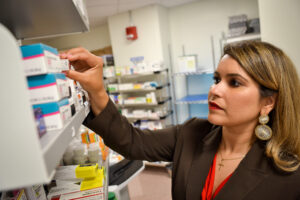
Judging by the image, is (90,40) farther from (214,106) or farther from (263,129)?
(263,129)

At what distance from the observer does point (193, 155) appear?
1.30 metres

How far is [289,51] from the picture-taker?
96.8 inches

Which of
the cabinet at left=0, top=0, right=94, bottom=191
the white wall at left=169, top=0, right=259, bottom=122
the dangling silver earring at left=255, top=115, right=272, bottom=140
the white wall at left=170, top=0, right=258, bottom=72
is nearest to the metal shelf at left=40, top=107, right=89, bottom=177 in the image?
the cabinet at left=0, top=0, right=94, bottom=191

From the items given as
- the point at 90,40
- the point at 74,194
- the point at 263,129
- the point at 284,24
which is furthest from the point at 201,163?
the point at 90,40

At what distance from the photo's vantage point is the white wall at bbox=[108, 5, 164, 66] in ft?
14.6

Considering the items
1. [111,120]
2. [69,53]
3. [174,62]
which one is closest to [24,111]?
[69,53]

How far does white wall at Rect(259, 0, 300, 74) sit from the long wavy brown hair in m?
1.50

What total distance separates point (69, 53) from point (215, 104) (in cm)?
74

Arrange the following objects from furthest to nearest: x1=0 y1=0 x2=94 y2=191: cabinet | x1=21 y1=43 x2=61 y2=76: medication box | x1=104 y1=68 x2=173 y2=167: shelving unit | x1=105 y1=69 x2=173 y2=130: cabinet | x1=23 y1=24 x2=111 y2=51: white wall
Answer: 1. x1=23 y1=24 x2=111 y2=51: white wall
2. x1=104 y1=68 x2=173 y2=167: shelving unit
3. x1=105 y1=69 x2=173 y2=130: cabinet
4. x1=21 y1=43 x2=61 y2=76: medication box
5. x1=0 y1=0 x2=94 y2=191: cabinet

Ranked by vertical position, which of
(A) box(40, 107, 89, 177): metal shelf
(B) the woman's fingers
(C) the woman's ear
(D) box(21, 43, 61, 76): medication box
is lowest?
(C) the woman's ear

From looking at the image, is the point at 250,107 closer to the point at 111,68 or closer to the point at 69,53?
the point at 69,53

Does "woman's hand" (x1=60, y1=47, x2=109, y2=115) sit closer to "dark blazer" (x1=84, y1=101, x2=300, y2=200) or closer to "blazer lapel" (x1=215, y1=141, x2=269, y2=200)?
"dark blazer" (x1=84, y1=101, x2=300, y2=200)

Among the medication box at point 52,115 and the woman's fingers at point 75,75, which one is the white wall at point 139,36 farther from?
the medication box at point 52,115

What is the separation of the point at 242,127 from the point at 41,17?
3.67 feet
